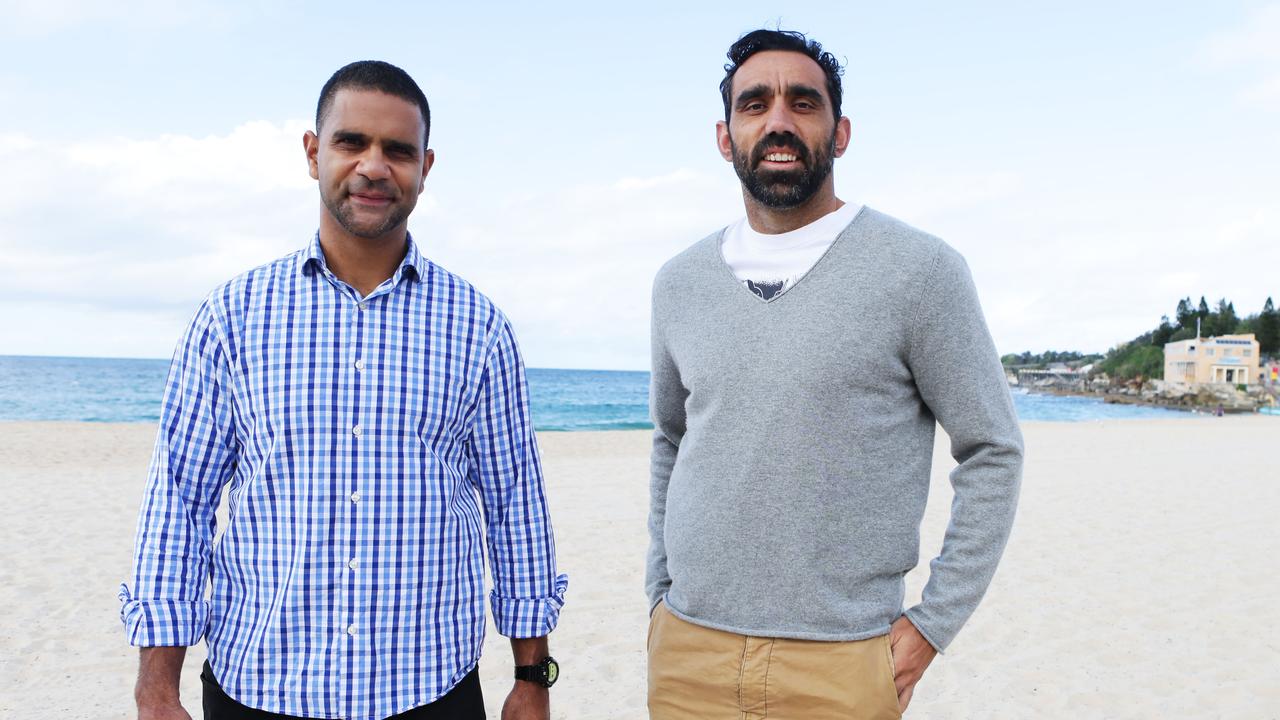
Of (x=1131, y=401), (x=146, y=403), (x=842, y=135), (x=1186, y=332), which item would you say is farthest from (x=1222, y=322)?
(x=842, y=135)

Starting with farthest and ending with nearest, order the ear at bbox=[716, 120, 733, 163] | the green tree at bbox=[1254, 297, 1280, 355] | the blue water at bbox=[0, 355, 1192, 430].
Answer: the green tree at bbox=[1254, 297, 1280, 355]
the blue water at bbox=[0, 355, 1192, 430]
the ear at bbox=[716, 120, 733, 163]

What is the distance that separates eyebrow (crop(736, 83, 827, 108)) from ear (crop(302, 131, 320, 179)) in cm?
106

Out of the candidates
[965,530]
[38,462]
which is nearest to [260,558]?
[965,530]

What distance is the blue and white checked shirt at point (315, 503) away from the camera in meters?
1.84

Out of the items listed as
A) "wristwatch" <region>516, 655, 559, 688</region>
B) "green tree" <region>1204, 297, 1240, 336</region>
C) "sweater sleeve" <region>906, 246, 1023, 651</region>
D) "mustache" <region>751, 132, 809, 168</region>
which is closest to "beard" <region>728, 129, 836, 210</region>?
"mustache" <region>751, 132, 809, 168</region>

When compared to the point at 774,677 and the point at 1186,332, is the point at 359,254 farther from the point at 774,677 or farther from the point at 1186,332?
the point at 1186,332

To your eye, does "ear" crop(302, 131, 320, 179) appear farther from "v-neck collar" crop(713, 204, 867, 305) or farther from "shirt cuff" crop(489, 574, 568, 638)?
"shirt cuff" crop(489, 574, 568, 638)

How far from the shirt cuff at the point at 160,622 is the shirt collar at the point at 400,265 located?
0.79 m

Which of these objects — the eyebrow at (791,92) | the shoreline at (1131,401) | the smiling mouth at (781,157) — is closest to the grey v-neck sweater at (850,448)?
the smiling mouth at (781,157)

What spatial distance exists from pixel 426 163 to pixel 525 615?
1.16m

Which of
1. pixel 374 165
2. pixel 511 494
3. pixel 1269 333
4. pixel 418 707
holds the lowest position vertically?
pixel 418 707

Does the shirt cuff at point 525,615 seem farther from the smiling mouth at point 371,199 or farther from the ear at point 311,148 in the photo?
the ear at point 311,148

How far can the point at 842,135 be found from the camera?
221cm

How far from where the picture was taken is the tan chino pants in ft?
6.16
